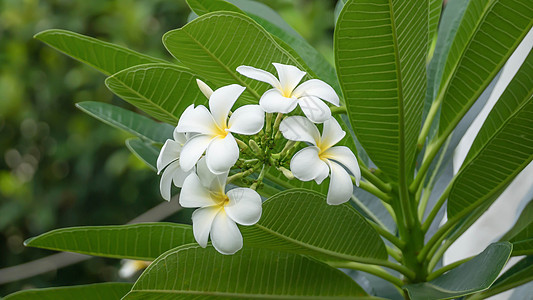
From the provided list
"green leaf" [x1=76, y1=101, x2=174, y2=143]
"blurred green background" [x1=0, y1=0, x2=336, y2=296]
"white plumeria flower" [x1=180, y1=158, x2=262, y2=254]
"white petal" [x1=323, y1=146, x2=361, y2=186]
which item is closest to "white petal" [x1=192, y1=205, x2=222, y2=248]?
"white plumeria flower" [x1=180, y1=158, x2=262, y2=254]

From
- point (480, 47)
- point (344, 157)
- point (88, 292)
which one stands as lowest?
point (88, 292)

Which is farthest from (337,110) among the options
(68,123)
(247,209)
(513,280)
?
(68,123)

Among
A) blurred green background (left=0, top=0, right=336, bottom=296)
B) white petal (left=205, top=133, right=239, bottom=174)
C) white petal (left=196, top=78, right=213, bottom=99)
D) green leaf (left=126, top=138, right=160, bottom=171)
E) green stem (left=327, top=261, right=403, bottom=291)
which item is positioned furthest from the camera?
blurred green background (left=0, top=0, right=336, bottom=296)

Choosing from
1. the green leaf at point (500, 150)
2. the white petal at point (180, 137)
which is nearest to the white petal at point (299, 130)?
the white petal at point (180, 137)

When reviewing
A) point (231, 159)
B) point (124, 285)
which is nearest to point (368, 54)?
→ point (231, 159)

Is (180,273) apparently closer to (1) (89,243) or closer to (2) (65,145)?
(1) (89,243)

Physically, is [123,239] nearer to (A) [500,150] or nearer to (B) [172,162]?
(B) [172,162]

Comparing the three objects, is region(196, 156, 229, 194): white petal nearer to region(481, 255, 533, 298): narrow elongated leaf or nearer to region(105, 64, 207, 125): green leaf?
region(105, 64, 207, 125): green leaf
